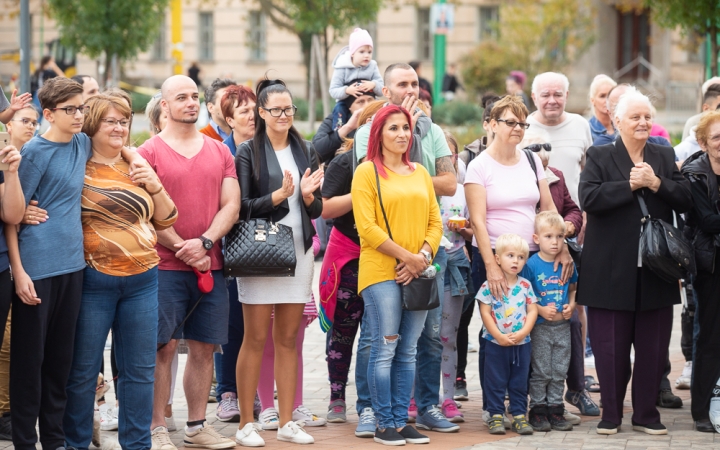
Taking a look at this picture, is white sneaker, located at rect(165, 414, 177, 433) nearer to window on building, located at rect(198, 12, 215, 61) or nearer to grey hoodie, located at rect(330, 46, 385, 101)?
grey hoodie, located at rect(330, 46, 385, 101)

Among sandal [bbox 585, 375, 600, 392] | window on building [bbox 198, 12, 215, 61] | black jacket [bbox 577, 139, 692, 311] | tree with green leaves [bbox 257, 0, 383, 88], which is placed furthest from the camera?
window on building [bbox 198, 12, 215, 61]

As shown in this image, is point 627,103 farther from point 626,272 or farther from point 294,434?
point 294,434

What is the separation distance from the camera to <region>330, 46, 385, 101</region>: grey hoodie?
8.58 metres

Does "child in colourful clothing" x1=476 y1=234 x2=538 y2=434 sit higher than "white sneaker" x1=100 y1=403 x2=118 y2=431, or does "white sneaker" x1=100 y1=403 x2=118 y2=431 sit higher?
"child in colourful clothing" x1=476 y1=234 x2=538 y2=434

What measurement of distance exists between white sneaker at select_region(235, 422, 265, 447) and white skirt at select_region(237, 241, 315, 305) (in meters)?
0.76

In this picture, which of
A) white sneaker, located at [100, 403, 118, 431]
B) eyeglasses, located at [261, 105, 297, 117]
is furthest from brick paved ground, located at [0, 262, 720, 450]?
eyeglasses, located at [261, 105, 297, 117]

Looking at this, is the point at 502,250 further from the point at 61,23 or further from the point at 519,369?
the point at 61,23

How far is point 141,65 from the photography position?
43.0 meters

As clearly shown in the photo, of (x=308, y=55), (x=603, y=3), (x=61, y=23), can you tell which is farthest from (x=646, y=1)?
(x=603, y=3)

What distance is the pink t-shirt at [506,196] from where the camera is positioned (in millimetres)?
7090

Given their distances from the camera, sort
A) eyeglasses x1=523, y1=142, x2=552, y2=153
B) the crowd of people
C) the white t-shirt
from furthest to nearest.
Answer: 1. the white t-shirt
2. eyeglasses x1=523, y1=142, x2=552, y2=153
3. the crowd of people

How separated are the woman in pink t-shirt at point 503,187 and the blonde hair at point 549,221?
0.30 ft

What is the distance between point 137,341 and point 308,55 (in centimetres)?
2468

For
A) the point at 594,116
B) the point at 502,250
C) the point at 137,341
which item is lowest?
the point at 137,341
